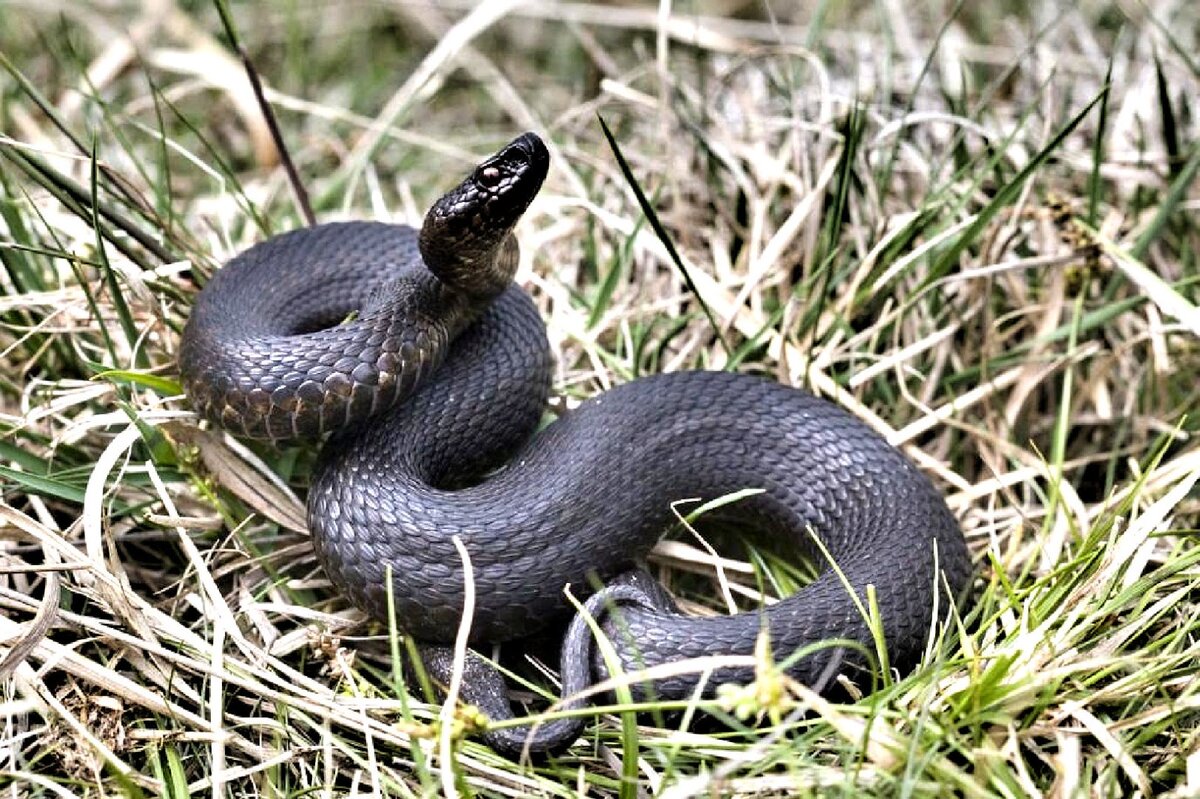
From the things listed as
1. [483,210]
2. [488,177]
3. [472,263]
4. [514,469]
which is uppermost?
[488,177]

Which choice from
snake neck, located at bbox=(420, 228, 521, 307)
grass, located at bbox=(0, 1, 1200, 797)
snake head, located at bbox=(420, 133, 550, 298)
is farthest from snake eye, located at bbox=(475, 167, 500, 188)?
grass, located at bbox=(0, 1, 1200, 797)

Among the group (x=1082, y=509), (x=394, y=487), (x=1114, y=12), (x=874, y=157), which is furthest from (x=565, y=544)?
(x=1114, y=12)

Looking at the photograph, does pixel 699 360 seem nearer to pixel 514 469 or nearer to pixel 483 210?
pixel 514 469

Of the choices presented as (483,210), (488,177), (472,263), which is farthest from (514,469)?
(488,177)

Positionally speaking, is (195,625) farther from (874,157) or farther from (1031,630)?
(874,157)

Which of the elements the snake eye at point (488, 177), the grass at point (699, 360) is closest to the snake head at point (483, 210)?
the snake eye at point (488, 177)

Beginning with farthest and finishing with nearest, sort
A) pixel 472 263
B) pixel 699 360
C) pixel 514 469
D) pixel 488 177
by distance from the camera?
pixel 699 360, pixel 514 469, pixel 472 263, pixel 488 177
